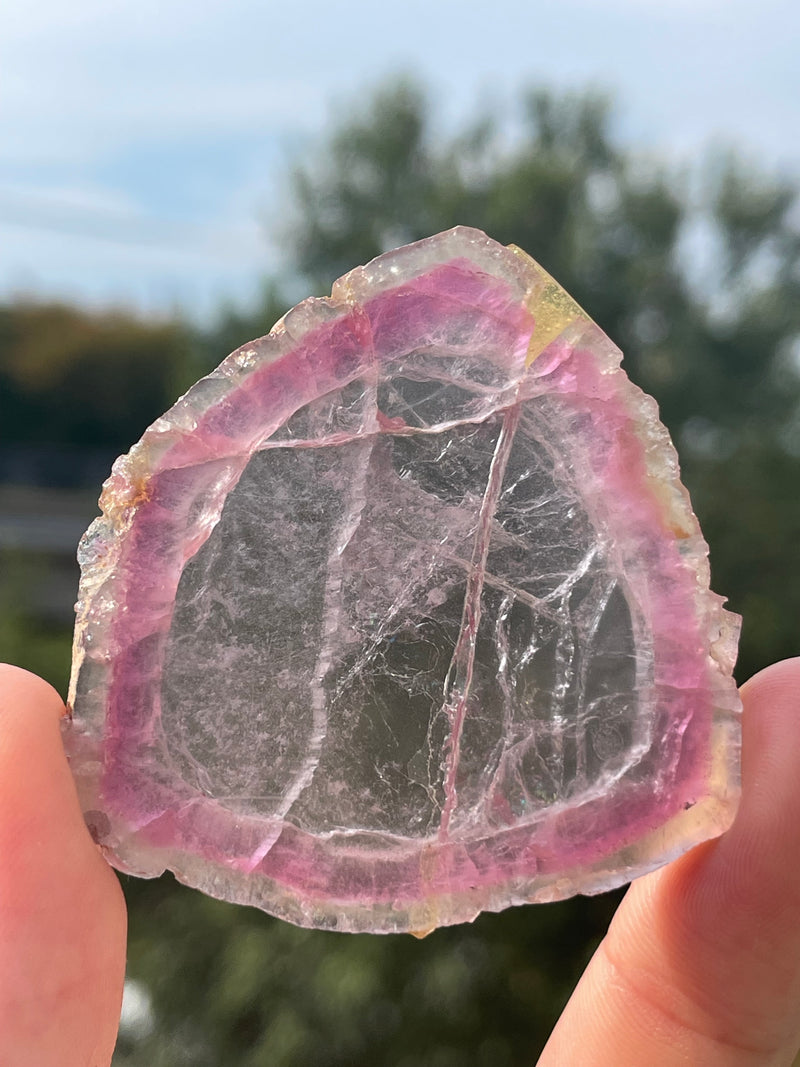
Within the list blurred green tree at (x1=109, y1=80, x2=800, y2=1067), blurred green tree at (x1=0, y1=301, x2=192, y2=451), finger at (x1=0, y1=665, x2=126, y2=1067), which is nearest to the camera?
finger at (x1=0, y1=665, x2=126, y2=1067)

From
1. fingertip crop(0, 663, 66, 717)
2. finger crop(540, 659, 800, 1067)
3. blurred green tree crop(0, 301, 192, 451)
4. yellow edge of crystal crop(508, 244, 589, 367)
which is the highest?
yellow edge of crystal crop(508, 244, 589, 367)

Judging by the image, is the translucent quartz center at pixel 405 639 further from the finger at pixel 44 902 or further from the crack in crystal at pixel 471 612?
the finger at pixel 44 902

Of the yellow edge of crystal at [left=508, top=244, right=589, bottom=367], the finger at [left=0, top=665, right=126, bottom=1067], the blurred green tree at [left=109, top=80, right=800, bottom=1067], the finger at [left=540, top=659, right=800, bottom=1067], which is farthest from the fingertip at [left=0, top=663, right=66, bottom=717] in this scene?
the blurred green tree at [left=109, top=80, right=800, bottom=1067]

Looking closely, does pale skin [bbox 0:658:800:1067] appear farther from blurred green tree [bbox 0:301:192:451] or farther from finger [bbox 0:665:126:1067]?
blurred green tree [bbox 0:301:192:451]

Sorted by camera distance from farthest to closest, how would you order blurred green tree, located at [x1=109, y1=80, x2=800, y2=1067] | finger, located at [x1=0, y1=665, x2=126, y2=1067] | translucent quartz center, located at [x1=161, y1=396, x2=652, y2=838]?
blurred green tree, located at [x1=109, y1=80, x2=800, y2=1067]
translucent quartz center, located at [x1=161, y1=396, x2=652, y2=838]
finger, located at [x1=0, y1=665, x2=126, y2=1067]

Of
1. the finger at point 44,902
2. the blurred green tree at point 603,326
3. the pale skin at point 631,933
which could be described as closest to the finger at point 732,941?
the pale skin at point 631,933

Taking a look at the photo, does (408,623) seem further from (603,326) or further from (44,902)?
(603,326)

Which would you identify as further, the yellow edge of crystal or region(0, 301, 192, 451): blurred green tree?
region(0, 301, 192, 451): blurred green tree
